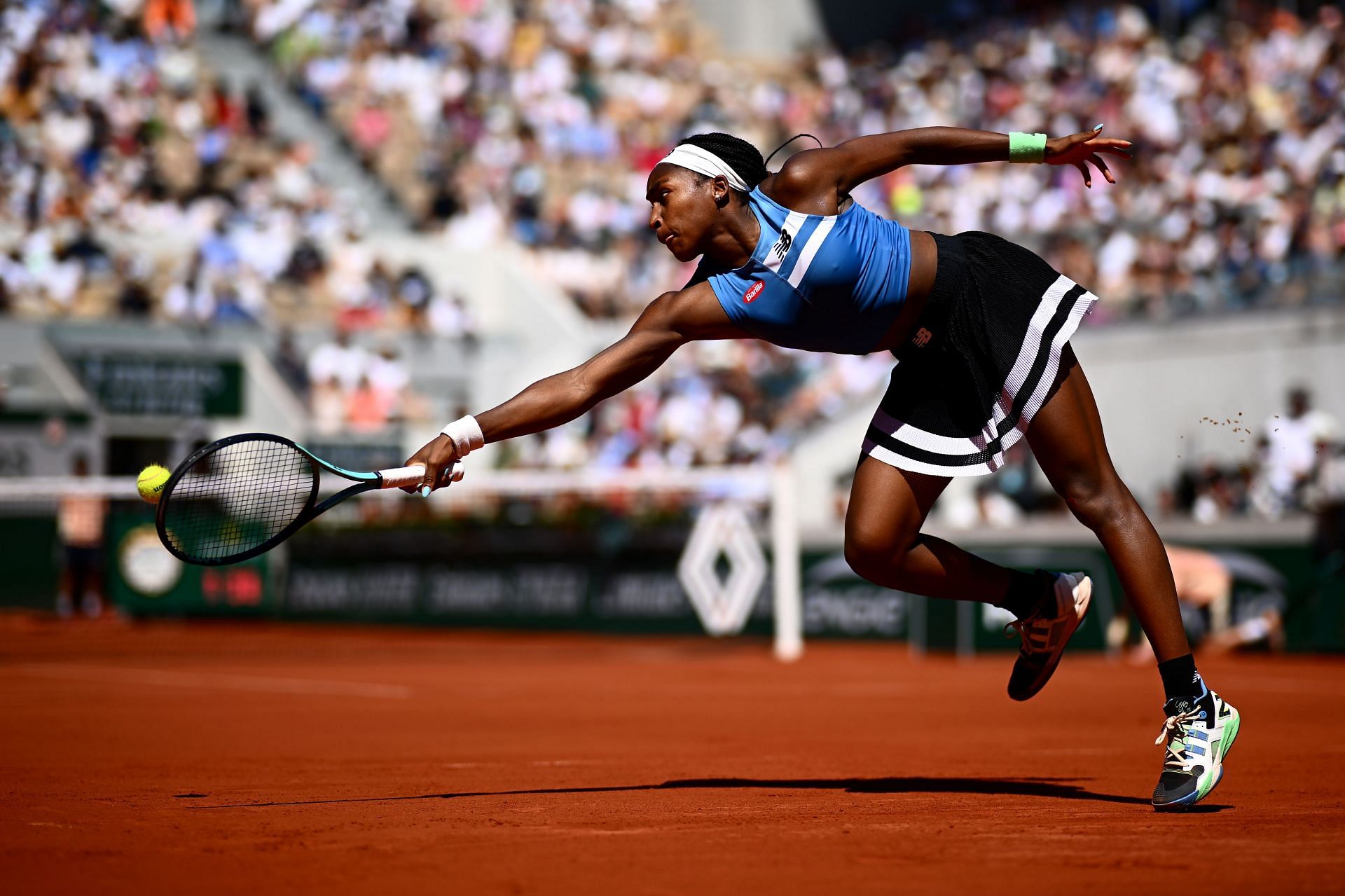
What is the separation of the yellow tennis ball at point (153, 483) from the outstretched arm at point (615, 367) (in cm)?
74

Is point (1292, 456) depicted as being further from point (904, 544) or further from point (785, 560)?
point (904, 544)

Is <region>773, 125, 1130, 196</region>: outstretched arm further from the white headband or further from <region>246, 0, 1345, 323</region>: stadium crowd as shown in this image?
<region>246, 0, 1345, 323</region>: stadium crowd

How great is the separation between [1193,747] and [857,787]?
1.30m

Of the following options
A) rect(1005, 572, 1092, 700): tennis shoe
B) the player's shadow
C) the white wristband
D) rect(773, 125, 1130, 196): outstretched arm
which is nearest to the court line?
the player's shadow

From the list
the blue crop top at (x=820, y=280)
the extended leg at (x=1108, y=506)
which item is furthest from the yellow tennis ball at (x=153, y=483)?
the extended leg at (x=1108, y=506)

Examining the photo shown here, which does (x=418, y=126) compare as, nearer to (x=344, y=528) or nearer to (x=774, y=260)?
(x=344, y=528)

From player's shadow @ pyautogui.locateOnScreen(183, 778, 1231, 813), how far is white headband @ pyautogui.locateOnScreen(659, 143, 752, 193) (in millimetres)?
2108

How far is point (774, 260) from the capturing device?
554 centimetres

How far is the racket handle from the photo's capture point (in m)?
5.32

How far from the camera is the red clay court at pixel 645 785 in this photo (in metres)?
4.35

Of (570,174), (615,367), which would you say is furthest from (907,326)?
(570,174)

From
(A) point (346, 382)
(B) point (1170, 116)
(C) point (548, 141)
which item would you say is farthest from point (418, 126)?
(B) point (1170, 116)

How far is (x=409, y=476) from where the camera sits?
5.34 metres

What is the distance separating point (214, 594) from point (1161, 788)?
1773cm
